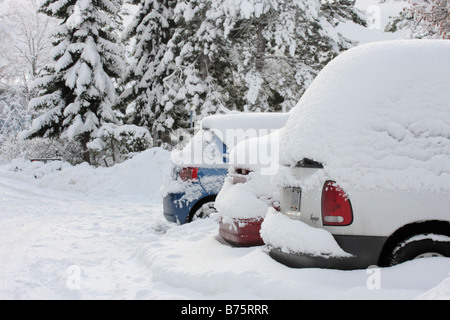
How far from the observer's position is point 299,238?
3775mm

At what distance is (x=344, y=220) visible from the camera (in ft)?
12.1

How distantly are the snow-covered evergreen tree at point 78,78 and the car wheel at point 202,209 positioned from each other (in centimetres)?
1340

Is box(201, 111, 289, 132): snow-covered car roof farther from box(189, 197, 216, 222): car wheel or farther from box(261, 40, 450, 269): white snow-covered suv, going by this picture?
box(261, 40, 450, 269): white snow-covered suv

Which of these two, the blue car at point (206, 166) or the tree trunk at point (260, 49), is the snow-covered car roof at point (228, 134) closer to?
the blue car at point (206, 166)

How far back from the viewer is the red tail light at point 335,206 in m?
3.68

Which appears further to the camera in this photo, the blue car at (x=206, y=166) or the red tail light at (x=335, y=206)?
the blue car at (x=206, y=166)

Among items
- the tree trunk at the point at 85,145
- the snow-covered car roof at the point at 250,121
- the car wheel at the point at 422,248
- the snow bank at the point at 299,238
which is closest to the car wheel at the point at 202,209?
the snow-covered car roof at the point at 250,121

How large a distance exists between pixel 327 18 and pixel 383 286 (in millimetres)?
20040

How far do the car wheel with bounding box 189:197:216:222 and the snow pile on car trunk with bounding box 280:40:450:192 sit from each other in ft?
11.0

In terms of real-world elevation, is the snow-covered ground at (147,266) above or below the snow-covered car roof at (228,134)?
below

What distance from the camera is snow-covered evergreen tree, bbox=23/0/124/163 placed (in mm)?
19703

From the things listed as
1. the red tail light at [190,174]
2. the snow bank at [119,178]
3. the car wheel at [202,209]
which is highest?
the red tail light at [190,174]

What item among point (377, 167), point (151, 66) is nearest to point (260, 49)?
point (151, 66)

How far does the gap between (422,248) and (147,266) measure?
123 inches
